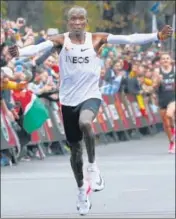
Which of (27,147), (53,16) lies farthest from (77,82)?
(53,16)

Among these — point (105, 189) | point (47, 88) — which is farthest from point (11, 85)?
point (47, 88)

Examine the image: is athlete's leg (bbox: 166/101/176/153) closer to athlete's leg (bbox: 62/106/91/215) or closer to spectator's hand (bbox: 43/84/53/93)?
spectator's hand (bbox: 43/84/53/93)

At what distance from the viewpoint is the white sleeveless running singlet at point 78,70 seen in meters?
11.8

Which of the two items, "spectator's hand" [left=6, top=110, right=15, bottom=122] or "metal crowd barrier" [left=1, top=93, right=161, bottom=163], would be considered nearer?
"spectator's hand" [left=6, top=110, right=15, bottom=122]

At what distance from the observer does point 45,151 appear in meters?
24.4

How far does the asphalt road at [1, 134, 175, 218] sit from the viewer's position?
1554 cm

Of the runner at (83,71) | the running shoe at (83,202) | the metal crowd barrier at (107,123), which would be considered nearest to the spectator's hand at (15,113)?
the metal crowd barrier at (107,123)

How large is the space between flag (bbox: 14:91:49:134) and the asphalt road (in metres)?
0.74

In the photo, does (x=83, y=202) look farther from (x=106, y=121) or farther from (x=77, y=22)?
(x=106, y=121)

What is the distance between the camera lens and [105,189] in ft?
59.3

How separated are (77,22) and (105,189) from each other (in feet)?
22.8

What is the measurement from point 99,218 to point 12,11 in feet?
91.1

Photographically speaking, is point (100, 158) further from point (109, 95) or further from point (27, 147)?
point (109, 95)

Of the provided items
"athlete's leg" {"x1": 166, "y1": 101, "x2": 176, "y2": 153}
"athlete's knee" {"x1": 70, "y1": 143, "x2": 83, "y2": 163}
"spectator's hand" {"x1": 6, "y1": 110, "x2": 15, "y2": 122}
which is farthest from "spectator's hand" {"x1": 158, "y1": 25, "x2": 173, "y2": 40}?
"athlete's leg" {"x1": 166, "y1": 101, "x2": 176, "y2": 153}
